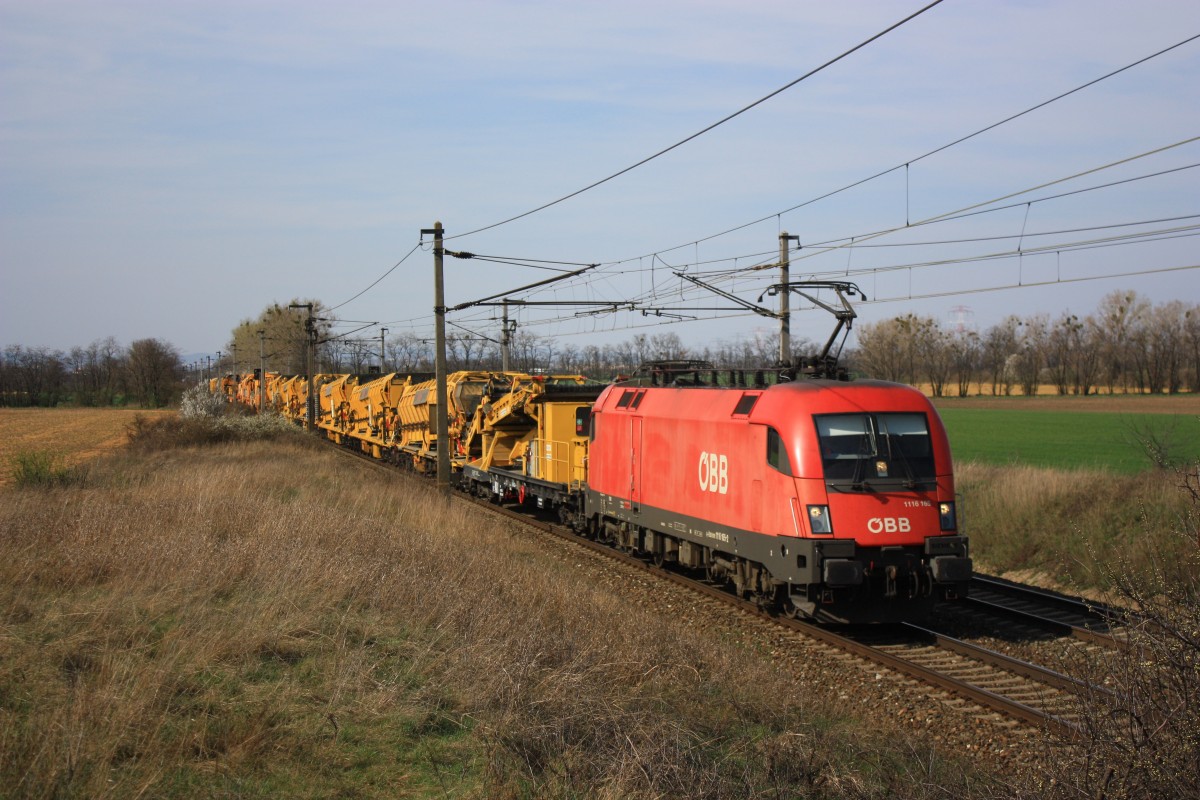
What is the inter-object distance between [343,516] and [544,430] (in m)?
7.55

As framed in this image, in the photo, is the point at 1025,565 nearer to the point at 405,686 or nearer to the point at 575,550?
the point at 575,550

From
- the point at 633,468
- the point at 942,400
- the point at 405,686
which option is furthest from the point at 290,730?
the point at 942,400

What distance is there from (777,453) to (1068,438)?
34.2 m

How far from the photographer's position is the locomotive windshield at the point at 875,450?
37.8 ft

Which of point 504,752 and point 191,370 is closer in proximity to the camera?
point 504,752

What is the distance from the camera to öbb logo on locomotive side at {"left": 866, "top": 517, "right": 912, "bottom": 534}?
37.3 feet

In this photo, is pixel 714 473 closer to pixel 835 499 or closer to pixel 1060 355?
pixel 835 499

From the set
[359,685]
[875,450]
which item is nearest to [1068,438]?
[875,450]

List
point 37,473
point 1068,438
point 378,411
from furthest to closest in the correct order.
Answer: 1. point 1068,438
2. point 378,411
3. point 37,473

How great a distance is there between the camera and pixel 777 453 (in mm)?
11898

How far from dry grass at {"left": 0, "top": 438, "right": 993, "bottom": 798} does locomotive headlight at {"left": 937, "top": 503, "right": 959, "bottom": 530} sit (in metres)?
3.22

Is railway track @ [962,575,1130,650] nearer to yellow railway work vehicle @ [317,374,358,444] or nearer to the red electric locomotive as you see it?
the red electric locomotive

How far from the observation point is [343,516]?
1535 cm

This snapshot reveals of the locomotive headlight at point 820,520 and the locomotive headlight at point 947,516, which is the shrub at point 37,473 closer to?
Result: the locomotive headlight at point 820,520
